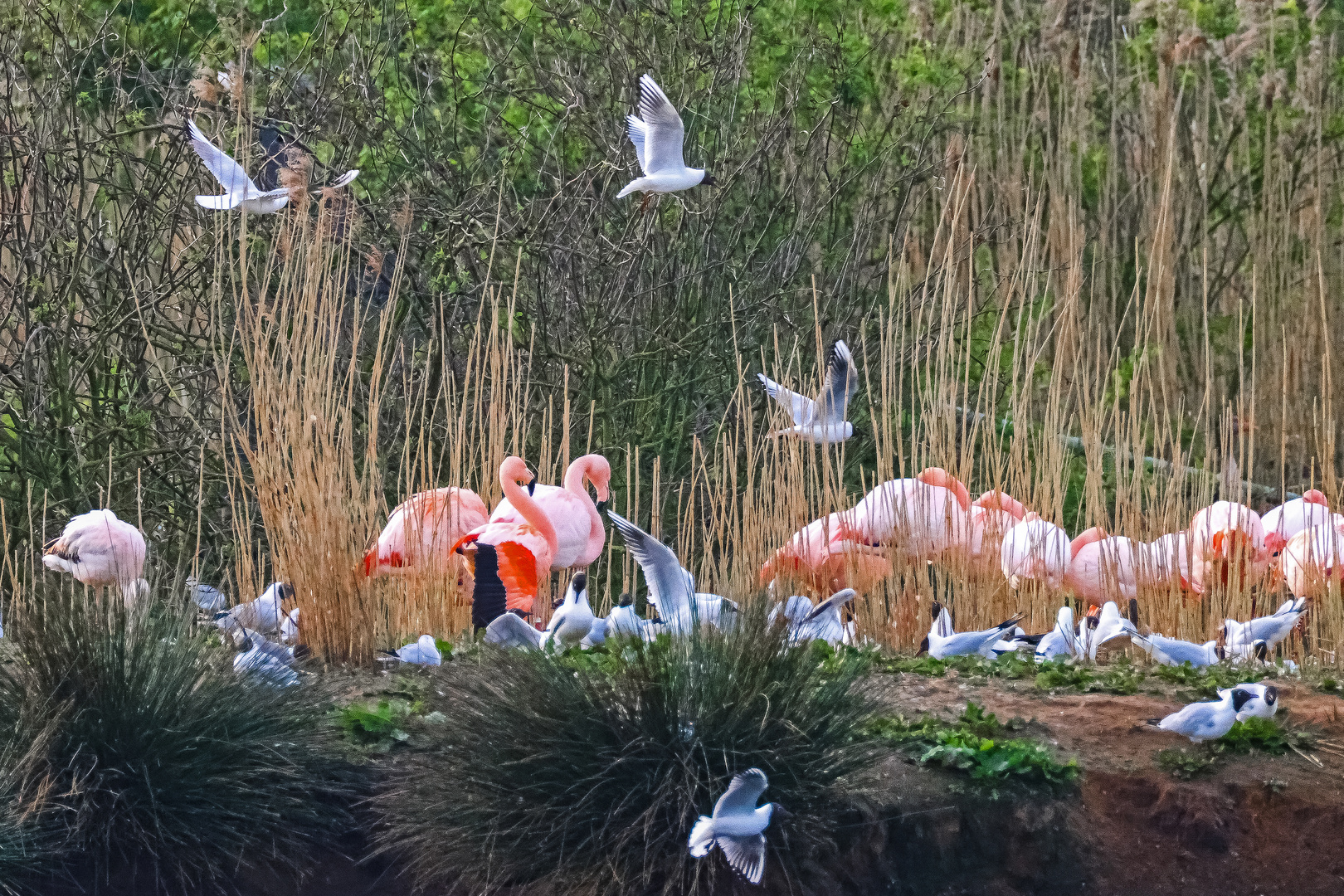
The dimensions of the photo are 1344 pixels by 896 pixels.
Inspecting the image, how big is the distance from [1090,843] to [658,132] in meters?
2.73

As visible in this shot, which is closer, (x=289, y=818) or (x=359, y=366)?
(x=289, y=818)

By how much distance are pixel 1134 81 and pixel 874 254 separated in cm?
189

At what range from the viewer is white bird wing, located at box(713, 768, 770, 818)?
3.00 metres

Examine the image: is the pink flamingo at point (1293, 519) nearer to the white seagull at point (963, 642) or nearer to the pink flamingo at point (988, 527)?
the pink flamingo at point (988, 527)

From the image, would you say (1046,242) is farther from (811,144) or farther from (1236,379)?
(811,144)

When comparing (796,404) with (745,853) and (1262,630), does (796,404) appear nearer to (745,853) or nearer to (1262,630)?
(1262,630)

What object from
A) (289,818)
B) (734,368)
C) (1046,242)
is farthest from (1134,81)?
(289,818)

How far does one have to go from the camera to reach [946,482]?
5.25 m

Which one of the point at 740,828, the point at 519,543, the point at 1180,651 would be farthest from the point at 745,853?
the point at 519,543

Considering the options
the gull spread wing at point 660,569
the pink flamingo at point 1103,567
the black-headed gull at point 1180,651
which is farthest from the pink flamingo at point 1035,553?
the gull spread wing at point 660,569

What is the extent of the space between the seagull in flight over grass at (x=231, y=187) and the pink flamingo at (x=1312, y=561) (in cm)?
312

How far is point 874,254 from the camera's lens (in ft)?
26.5

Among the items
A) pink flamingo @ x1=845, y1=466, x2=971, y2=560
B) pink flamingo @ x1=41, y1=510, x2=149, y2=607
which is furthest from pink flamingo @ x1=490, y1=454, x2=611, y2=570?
pink flamingo @ x1=41, y1=510, x2=149, y2=607

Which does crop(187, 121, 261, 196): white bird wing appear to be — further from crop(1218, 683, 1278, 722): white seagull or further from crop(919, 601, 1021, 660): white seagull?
crop(1218, 683, 1278, 722): white seagull
